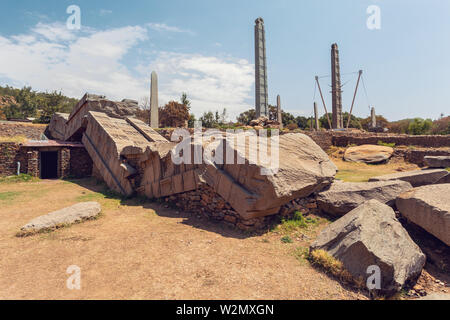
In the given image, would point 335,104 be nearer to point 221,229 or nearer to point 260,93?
point 260,93

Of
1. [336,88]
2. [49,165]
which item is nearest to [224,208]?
[49,165]

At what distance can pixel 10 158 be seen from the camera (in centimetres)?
1139

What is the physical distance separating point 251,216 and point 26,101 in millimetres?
42955

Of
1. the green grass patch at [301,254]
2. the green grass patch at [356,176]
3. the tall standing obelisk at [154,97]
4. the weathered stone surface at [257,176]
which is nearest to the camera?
the green grass patch at [301,254]

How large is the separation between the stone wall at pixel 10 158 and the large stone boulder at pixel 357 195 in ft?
45.2

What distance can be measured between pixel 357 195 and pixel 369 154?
8.81 m

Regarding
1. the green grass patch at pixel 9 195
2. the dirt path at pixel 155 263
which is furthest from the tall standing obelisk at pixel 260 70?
the green grass patch at pixel 9 195

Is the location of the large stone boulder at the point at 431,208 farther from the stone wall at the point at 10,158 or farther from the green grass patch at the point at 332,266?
the stone wall at the point at 10,158

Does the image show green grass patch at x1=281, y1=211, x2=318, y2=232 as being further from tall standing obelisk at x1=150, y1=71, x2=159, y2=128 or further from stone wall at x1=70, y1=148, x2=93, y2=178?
tall standing obelisk at x1=150, y1=71, x2=159, y2=128

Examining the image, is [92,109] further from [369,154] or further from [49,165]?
[369,154]

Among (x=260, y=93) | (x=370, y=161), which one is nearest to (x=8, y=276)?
(x=370, y=161)

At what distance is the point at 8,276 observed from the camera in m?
3.78

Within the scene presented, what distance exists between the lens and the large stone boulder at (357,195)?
20.5 ft
